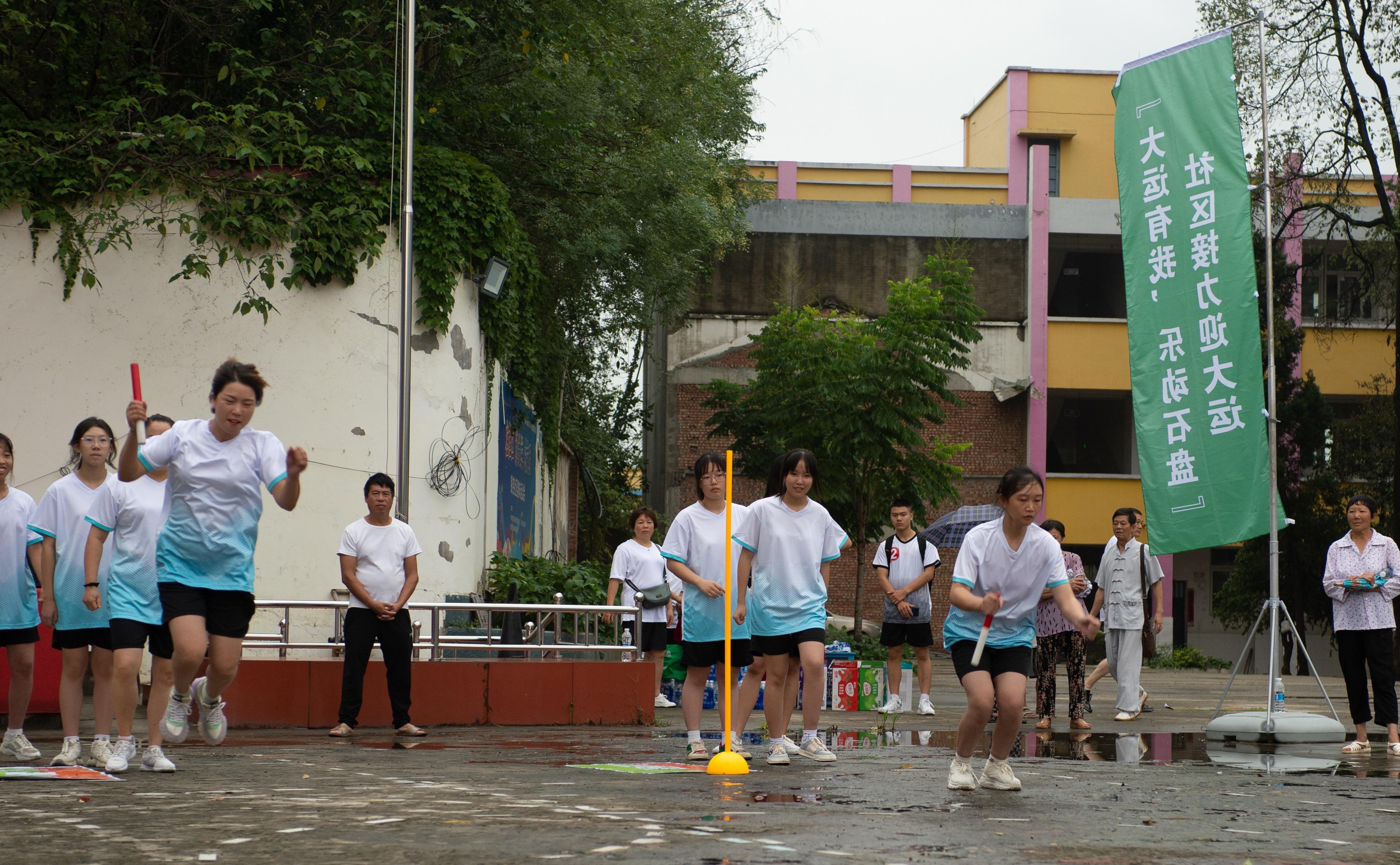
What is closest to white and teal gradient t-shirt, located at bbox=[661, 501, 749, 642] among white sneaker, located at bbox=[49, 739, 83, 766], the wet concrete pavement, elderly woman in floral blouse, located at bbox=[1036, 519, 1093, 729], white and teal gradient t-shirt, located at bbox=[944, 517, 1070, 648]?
the wet concrete pavement

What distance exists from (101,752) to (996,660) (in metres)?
4.56

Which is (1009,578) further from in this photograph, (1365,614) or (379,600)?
(379,600)

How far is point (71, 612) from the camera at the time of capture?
7.38 meters

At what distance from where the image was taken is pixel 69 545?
7477 mm

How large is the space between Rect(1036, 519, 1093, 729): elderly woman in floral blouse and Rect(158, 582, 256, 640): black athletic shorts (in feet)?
21.6

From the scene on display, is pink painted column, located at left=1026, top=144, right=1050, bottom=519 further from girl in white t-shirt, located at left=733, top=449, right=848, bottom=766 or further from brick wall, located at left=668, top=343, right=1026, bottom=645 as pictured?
girl in white t-shirt, located at left=733, top=449, right=848, bottom=766

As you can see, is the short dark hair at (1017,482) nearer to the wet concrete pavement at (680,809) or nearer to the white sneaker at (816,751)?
the wet concrete pavement at (680,809)

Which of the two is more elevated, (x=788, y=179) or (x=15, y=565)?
(x=788, y=179)

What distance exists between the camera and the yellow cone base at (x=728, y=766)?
7.07 metres

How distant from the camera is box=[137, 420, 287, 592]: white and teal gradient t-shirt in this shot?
665 cm

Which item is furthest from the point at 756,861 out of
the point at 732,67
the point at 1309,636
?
the point at 1309,636

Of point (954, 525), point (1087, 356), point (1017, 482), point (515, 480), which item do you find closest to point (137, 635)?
point (1017, 482)

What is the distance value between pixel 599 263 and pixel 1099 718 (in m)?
9.62

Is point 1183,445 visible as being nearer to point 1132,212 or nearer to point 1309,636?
point 1132,212
